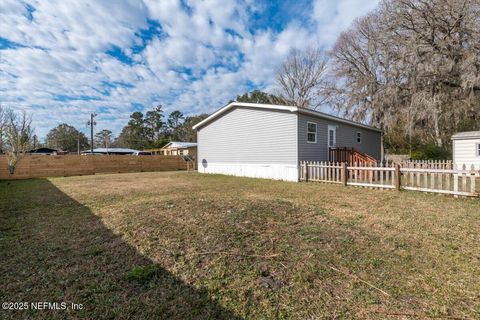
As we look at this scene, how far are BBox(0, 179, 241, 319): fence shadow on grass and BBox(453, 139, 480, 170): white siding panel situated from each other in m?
16.3

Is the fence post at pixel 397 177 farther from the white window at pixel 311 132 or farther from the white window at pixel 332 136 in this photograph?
the white window at pixel 332 136

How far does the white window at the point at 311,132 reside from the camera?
11.2m

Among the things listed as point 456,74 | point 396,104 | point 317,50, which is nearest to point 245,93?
point 317,50

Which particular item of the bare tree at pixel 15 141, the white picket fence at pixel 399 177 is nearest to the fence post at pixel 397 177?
the white picket fence at pixel 399 177

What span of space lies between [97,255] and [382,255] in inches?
138

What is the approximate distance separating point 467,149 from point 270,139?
10.9 m

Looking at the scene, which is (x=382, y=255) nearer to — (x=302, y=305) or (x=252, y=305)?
(x=302, y=305)

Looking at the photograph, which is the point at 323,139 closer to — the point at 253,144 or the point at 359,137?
the point at 253,144

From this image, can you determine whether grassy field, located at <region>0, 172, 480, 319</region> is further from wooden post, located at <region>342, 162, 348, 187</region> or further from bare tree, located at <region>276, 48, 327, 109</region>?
bare tree, located at <region>276, 48, 327, 109</region>

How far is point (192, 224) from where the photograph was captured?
13.7ft

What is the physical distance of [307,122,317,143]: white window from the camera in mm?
11164

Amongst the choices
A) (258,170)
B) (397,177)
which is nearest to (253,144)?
(258,170)

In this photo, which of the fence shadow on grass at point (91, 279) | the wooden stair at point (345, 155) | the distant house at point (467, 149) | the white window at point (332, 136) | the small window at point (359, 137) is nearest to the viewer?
the fence shadow on grass at point (91, 279)

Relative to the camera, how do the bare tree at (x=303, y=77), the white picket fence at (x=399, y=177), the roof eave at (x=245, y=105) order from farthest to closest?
the bare tree at (x=303, y=77) < the roof eave at (x=245, y=105) < the white picket fence at (x=399, y=177)
